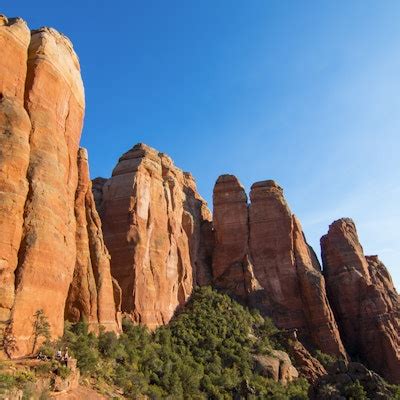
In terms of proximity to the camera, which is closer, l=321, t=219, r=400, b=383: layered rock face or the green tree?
the green tree

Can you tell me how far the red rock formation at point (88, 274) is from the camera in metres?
35.2

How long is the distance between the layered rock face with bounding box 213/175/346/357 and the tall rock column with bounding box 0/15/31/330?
41.4 meters

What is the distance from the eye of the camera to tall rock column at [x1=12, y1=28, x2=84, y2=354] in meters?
26.5

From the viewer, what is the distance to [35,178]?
28875mm

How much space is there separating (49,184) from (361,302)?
49.9 metres

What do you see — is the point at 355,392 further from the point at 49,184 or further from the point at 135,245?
the point at 49,184

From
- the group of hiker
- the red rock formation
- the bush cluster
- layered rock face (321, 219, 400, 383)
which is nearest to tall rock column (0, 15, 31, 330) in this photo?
the group of hiker

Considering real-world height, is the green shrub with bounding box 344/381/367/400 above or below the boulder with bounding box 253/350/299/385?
below

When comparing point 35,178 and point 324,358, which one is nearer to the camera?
point 35,178

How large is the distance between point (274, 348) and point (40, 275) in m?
36.0

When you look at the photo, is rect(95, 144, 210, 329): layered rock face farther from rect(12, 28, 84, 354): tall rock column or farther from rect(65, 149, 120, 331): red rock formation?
rect(12, 28, 84, 354): tall rock column

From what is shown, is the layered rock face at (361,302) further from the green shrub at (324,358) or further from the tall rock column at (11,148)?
the tall rock column at (11,148)

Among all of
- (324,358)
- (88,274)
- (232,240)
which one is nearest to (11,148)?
(88,274)

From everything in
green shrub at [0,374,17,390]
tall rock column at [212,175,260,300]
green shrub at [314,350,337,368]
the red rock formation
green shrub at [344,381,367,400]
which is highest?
tall rock column at [212,175,260,300]
